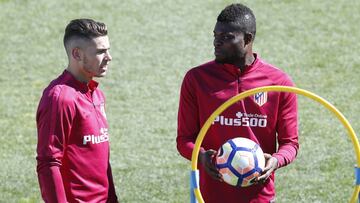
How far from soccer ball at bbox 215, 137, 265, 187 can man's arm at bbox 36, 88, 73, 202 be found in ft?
3.70

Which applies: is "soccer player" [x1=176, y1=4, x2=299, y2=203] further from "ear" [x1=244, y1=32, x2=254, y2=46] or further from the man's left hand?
the man's left hand

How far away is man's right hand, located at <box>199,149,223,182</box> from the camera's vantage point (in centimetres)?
639

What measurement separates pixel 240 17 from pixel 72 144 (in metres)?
1.58

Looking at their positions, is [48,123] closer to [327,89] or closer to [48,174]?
[48,174]

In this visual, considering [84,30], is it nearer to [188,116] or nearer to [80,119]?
[80,119]

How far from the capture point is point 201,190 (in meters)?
6.80

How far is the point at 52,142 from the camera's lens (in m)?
6.15

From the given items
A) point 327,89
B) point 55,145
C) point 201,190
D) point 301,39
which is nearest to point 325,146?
point 327,89

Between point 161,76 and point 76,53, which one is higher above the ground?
point 76,53

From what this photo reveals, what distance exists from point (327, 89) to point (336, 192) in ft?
12.4

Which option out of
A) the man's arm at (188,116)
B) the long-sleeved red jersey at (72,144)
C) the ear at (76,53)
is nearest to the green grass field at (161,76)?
the man's arm at (188,116)

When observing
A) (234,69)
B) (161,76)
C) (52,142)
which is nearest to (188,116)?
(234,69)

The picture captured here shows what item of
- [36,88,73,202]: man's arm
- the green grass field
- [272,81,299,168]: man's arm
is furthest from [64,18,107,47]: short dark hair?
the green grass field

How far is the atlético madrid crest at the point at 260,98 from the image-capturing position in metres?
6.67
